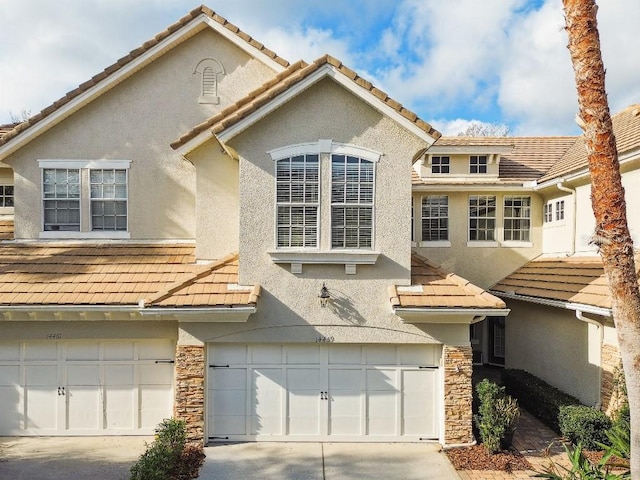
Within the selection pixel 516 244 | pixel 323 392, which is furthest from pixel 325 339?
pixel 516 244

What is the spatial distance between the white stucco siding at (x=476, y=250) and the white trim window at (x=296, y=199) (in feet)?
20.2

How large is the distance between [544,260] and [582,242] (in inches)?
62.5

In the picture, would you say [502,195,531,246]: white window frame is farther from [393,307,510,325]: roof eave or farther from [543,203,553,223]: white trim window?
[393,307,510,325]: roof eave

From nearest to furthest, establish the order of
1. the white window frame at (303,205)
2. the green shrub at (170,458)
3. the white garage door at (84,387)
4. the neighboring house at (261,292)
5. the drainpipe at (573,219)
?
1. the green shrub at (170,458)
2. the neighboring house at (261,292)
3. the white window frame at (303,205)
4. the white garage door at (84,387)
5. the drainpipe at (573,219)

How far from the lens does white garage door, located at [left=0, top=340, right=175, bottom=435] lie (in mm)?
10219

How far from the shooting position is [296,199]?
973 cm

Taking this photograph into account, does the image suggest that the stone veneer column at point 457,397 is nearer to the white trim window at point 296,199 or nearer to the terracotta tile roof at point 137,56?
the white trim window at point 296,199

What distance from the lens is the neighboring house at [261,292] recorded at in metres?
9.59

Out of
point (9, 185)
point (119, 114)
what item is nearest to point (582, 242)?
point (119, 114)

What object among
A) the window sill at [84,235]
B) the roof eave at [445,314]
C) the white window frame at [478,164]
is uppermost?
the white window frame at [478,164]

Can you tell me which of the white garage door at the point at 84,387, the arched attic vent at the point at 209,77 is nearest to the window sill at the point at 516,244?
the arched attic vent at the point at 209,77

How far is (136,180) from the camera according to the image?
12.1 m

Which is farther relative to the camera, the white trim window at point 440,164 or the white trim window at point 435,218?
the white trim window at point 440,164

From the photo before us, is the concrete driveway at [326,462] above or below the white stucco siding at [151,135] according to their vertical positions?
below
